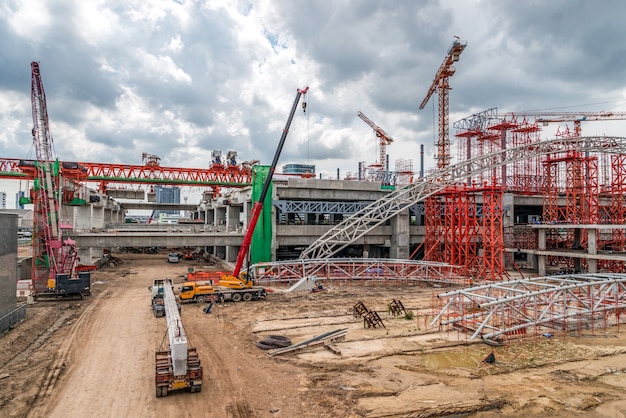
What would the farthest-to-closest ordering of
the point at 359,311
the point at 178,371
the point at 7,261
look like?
1. the point at 359,311
2. the point at 7,261
3. the point at 178,371

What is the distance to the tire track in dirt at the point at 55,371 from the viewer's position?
1388 cm

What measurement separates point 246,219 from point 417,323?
2842 cm

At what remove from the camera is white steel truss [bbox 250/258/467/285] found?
3984cm

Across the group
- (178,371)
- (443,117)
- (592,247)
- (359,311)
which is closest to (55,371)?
(178,371)

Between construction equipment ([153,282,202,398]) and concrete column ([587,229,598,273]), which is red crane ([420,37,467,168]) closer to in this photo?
concrete column ([587,229,598,273])

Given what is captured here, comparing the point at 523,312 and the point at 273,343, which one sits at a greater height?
the point at 523,312

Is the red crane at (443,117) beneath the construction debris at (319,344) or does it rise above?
above

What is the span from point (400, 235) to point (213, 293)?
26.8 meters

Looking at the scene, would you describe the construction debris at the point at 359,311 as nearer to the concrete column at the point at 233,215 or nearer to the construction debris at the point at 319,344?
the construction debris at the point at 319,344

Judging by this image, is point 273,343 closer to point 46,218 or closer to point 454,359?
Answer: point 454,359

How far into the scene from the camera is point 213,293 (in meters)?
30.8

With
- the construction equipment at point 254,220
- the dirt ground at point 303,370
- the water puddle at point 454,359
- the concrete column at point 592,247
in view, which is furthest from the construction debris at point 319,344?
the concrete column at point 592,247

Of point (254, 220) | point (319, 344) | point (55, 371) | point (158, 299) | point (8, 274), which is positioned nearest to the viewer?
point (55, 371)

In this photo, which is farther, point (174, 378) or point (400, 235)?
point (400, 235)
